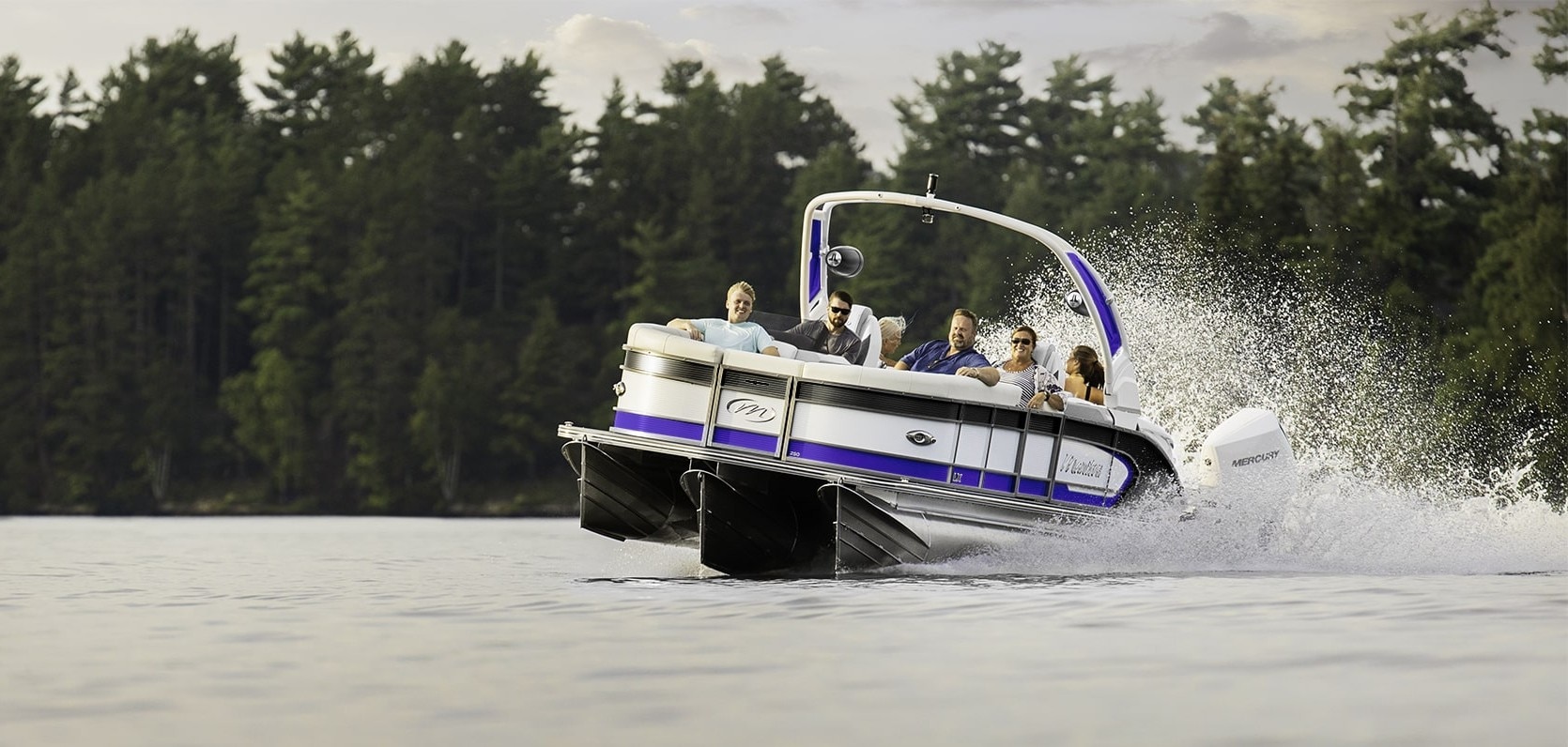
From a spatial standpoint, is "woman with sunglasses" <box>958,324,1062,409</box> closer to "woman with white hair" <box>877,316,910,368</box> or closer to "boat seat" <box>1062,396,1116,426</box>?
"boat seat" <box>1062,396,1116,426</box>

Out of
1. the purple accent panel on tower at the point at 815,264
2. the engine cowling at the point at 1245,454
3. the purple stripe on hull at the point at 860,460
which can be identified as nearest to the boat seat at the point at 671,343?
the purple stripe on hull at the point at 860,460

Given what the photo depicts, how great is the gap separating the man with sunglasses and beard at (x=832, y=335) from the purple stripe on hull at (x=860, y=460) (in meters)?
1.09

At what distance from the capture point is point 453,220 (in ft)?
257

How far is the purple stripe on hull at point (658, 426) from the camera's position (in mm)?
14773

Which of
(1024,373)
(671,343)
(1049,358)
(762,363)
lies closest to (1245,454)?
(1049,358)

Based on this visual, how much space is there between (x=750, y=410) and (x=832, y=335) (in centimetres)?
111

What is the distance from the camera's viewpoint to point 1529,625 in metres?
10.7

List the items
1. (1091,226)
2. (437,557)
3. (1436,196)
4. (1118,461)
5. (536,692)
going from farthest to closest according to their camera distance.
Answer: (1091,226) < (1436,196) < (437,557) < (1118,461) < (536,692)

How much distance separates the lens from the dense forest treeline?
5484 centimetres

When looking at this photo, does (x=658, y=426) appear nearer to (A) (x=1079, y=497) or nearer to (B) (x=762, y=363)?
(B) (x=762, y=363)

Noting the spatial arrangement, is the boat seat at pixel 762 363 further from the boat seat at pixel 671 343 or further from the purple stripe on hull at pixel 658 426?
the purple stripe on hull at pixel 658 426

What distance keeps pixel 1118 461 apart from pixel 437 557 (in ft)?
25.9

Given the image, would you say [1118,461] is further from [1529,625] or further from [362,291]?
[362,291]

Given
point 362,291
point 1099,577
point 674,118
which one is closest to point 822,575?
point 1099,577
